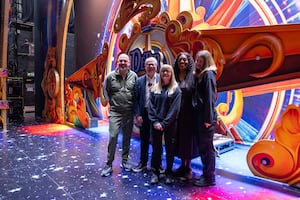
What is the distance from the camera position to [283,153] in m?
2.59

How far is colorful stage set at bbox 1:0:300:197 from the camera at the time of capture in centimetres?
266

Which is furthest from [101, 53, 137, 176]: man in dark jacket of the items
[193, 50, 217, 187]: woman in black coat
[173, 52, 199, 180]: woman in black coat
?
[193, 50, 217, 187]: woman in black coat

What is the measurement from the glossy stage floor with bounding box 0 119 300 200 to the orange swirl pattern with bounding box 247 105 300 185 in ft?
0.41

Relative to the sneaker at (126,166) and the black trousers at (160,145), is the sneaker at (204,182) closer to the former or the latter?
the black trousers at (160,145)

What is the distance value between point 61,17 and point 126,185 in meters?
5.66

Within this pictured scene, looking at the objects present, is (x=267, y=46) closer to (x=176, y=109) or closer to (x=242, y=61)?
(x=242, y=61)

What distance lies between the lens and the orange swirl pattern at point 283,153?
8.27 ft

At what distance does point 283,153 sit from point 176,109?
1.20 meters

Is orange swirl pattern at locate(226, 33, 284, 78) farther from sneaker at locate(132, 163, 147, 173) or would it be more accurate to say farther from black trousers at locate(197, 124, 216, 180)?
sneaker at locate(132, 163, 147, 173)

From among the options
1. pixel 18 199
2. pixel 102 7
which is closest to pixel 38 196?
pixel 18 199

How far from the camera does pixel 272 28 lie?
9.12ft

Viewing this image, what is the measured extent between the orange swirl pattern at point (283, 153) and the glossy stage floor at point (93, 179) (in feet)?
0.41

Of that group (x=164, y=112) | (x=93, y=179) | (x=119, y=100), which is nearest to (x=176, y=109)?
(x=164, y=112)

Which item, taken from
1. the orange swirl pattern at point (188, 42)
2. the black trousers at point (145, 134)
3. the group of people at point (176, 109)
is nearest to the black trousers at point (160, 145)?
the group of people at point (176, 109)
